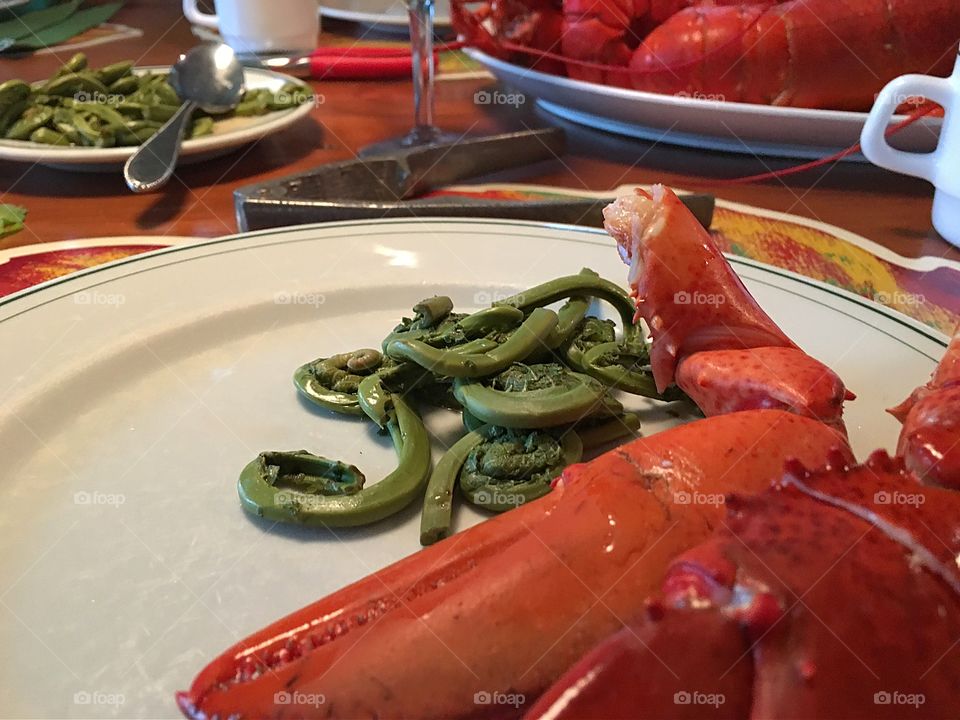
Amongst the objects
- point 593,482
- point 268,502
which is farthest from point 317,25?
point 593,482

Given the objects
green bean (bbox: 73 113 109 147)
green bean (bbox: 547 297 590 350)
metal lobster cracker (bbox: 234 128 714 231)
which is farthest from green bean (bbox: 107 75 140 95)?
green bean (bbox: 547 297 590 350)

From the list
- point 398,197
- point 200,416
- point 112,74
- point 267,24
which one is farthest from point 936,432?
point 267,24

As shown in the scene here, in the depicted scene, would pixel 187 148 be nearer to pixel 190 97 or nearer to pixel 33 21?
pixel 190 97

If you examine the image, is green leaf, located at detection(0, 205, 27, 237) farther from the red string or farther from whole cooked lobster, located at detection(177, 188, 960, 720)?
the red string

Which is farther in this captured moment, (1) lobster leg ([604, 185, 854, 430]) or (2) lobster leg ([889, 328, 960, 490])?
(1) lobster leg ([604, 185, 854, 430])

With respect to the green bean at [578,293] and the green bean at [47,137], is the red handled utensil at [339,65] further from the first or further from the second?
the green bean at [578,293]

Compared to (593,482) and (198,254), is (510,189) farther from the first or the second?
(593,482)

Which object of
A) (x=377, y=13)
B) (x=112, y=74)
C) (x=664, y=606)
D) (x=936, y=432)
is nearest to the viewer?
(x=664, y=606)

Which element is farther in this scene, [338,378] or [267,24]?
[267,24]
